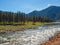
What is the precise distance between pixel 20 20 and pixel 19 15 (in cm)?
1015

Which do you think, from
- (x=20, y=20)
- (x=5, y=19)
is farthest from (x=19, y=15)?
(x=5, y=19)

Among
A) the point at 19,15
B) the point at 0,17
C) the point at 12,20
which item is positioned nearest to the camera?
the point at 0,17

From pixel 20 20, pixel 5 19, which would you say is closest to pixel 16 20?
pixel 20 20

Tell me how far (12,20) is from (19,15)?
19.5 m

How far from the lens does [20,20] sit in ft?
628

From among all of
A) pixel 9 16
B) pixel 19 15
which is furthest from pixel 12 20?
pixel 19 15

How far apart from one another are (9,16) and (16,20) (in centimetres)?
1201

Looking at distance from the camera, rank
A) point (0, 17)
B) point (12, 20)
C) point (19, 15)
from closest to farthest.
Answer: point (0, 17) < point (12, 20) < point (19, 15)

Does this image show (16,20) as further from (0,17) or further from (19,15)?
(0,17)

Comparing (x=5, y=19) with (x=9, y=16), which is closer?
(x=5, y=19)

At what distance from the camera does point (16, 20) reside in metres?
190

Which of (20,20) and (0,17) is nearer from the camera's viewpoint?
(0,17)

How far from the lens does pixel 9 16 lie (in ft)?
598

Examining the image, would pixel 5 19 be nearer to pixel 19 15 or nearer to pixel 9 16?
pixel 9 16
